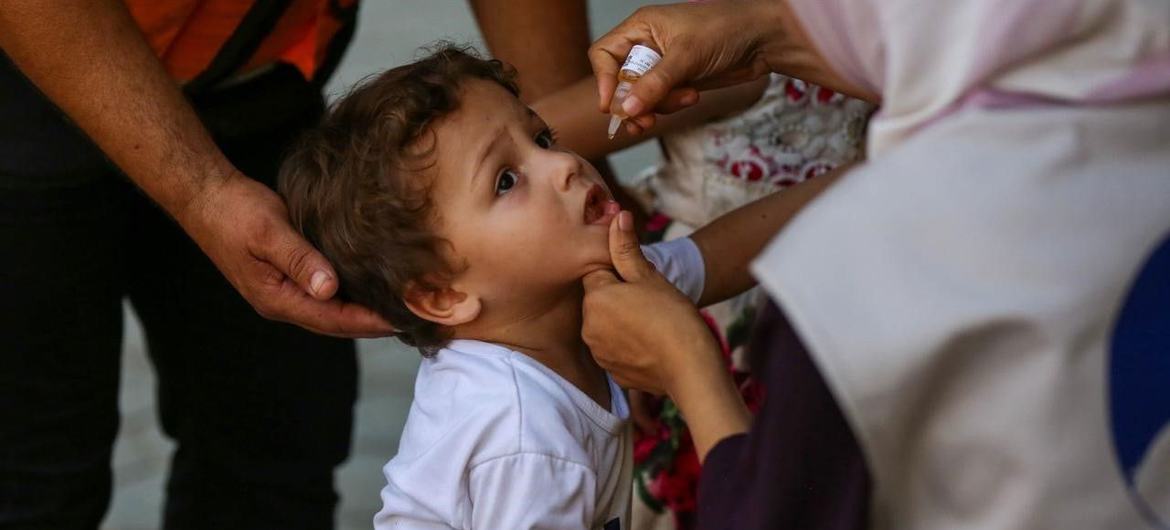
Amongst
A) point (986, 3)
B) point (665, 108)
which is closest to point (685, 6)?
point (665, 108)

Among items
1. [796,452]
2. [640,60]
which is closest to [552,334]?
[640,60]

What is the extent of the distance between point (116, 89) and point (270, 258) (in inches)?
12.3

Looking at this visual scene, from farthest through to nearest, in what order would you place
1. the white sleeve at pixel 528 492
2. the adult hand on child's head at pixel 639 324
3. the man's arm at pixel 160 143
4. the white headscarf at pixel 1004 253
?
1. the man's arm at pixel 160 143
2. the white sleeve at pixel 528 492
3. the adult hand on child's head at pixel 639 324
4. the white headscarf at pixel 1004 253

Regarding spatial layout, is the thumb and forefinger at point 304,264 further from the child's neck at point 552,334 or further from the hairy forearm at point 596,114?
the hairy forearm at point 596,114

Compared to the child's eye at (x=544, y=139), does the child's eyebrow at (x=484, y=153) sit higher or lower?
higher

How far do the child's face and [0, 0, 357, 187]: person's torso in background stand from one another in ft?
1.82

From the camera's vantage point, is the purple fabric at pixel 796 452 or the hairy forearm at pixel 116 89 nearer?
the purple fabric at pixel 796 452

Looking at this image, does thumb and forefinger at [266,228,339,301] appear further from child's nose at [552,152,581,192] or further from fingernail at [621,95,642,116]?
fingernail at [621,95,642,116]

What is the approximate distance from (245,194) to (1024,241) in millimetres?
1125

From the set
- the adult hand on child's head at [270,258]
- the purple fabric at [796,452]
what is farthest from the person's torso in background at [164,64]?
the purple fabric at [796,452]

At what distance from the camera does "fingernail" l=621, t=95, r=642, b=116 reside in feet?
5.71

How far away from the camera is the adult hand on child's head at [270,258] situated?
5.97 feet

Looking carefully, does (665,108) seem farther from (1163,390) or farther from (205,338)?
(205,338)

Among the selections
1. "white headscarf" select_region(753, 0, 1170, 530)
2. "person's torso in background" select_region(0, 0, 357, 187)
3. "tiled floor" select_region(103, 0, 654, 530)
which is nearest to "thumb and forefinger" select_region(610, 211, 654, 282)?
"white headscarf" select_region(753, 0, 1170, 530)
